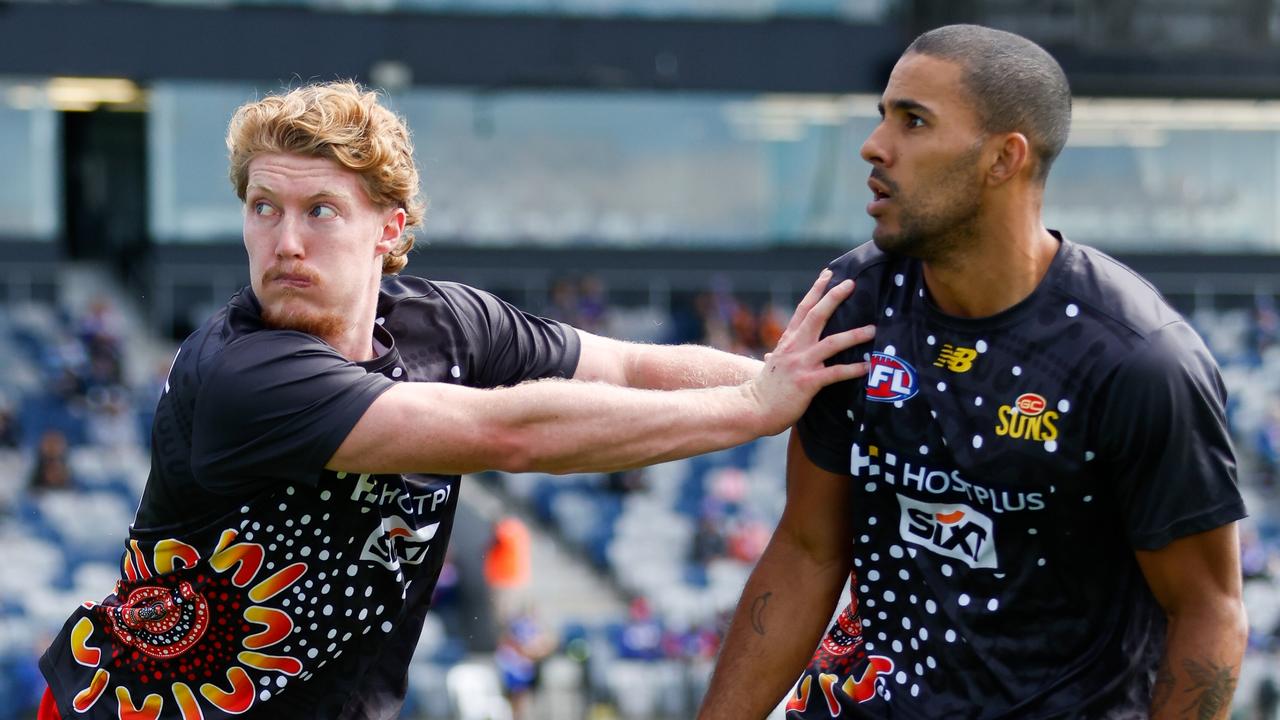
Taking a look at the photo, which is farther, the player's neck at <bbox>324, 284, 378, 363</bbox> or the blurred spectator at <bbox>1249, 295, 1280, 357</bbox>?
the blurred spectator at <bbox>1249, 295, 1280, 357</bbox>

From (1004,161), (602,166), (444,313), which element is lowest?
(602,166)

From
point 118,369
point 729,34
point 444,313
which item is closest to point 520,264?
point 729,34

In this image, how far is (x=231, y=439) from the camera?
3.25 m

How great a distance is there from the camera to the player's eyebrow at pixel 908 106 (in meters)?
3.17

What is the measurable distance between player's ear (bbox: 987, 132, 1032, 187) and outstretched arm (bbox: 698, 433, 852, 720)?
0.73 meters

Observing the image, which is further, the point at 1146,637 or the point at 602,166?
the point at 602,166

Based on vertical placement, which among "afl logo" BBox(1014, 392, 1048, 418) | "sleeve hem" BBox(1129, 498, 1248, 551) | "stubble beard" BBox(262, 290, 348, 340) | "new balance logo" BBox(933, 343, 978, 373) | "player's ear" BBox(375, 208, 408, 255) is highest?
"player's ear" BBox(375, 208, 408, 255)

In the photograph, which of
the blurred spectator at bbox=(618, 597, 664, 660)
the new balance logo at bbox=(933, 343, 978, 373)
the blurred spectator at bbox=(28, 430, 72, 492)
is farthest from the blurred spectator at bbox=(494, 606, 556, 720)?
the new balance logo at bbox=(933, 343, 978, 373)

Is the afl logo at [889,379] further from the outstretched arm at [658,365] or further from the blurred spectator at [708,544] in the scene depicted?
the blurred spectator at [708,544]

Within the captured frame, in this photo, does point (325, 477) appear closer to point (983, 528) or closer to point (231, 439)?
point (231, 439)

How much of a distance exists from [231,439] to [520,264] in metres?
17.5

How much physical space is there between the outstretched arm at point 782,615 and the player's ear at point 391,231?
982 mm

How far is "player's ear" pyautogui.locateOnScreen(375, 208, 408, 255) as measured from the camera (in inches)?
139

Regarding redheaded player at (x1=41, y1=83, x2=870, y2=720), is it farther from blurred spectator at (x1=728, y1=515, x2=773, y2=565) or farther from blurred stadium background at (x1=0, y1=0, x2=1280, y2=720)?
blurred spectator at (x1=728, y1=515, x2=773, y2=565)
